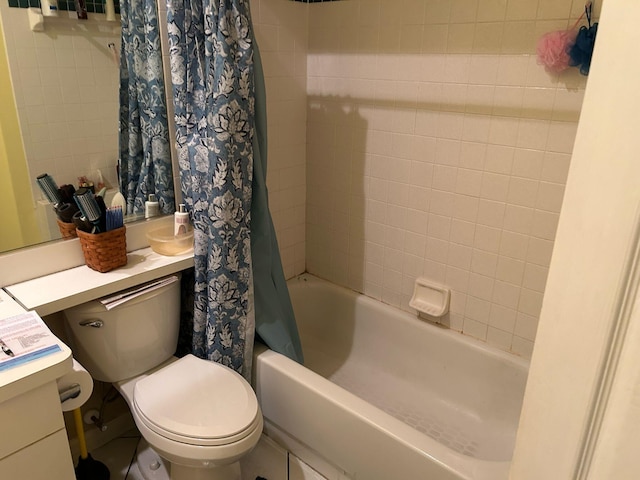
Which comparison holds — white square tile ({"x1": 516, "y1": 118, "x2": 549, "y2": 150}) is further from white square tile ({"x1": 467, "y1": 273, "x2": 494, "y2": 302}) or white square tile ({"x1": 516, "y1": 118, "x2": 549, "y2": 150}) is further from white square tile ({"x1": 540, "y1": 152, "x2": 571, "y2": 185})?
white square tile ({"x1": 467, "y1": 273, "x2": 494, "y2": 302})

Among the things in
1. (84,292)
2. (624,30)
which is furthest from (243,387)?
(624,30)

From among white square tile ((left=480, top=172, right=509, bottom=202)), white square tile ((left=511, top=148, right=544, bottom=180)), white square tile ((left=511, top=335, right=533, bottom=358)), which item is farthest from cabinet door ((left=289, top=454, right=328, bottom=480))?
white square tile ((left=511, top=148, right=544, bottom=180))

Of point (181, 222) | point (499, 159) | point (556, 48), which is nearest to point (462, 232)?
point (499, 159)

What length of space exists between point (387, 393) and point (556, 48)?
1.46m

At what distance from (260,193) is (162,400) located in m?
0.74

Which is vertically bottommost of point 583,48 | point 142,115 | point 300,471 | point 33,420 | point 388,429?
point 300,471

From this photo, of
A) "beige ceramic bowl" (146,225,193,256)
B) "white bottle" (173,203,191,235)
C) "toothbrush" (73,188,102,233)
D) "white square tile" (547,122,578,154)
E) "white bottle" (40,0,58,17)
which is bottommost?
"beige ceramic bowl" (146,225,193,256)

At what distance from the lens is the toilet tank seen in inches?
60.2

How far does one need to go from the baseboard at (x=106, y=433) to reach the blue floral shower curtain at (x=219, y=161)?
1.57 ft

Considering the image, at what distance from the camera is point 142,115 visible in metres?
1.74

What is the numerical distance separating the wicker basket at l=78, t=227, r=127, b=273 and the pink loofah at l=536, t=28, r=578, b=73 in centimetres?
142

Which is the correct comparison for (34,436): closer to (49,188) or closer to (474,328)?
(49,188)

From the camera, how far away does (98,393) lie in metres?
1.90

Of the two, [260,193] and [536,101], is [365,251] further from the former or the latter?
[536,101]
